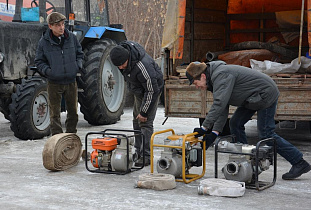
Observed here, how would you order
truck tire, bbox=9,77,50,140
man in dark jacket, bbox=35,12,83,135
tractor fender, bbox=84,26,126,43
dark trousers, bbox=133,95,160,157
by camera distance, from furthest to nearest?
tractor fender, bbox=84,26,126,43, truck tire, bbox=9,77,50,140, man in dark jacket, bbox=35,12,83,135, dark trousers, bbox=133,95,160,157

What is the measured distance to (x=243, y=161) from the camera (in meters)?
5.69

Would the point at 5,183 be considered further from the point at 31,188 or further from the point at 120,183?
the point at 120,183

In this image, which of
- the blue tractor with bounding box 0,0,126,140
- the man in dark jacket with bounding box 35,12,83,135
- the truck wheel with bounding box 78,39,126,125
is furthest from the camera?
the truck wheel with bounding box 78,39,126,125

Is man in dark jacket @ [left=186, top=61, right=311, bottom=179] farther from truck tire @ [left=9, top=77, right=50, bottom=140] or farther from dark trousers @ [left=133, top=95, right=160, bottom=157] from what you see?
truck tire @ [left=9, top=77, right=50, bottom=140]

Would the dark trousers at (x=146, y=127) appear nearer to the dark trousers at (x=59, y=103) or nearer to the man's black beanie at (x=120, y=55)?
the man's black beanie at (x=120, y=55)

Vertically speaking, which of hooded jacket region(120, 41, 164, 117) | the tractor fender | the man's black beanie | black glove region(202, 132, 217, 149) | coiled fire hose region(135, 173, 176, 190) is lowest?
coiled fire hose region(135, 173, 176, 190)

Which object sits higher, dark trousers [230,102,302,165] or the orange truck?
the orange truck

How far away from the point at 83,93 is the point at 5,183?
487 centimetres

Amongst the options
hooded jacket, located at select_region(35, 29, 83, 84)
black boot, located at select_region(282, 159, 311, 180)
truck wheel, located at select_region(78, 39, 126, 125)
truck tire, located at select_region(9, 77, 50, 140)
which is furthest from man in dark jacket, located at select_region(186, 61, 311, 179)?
truck wheel, located at select_region(78, 39, 126, 125)

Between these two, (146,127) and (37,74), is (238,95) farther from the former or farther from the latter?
(37,74)

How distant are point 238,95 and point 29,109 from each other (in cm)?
419

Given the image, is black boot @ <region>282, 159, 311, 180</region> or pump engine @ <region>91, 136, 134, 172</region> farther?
pump engine @ <region>91, 136, 134, 172</region>

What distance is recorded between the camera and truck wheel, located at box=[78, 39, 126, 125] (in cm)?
1080

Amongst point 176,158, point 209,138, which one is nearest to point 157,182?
point 176,158
